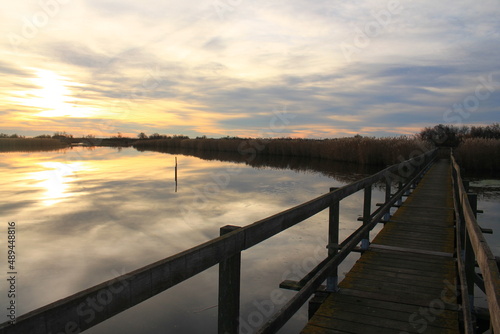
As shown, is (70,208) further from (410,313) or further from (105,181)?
(410,313)

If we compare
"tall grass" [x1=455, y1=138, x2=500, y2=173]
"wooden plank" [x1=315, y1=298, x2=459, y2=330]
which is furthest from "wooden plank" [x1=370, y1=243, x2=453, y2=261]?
"tall grass" [x1=455, y1=138, x2=500, y2=173]

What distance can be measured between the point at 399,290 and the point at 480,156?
103ft

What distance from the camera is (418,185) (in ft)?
54.4

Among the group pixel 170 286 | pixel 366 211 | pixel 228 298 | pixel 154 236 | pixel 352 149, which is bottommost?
pixel 154 236

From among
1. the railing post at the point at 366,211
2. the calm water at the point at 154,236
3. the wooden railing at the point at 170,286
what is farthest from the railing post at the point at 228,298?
the railing post at the point at 366,211

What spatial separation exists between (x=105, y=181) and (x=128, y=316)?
18294mm

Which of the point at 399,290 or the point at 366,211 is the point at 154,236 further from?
the point at 399,290

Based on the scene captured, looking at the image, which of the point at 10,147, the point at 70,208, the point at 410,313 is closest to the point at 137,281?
the point at 410,313

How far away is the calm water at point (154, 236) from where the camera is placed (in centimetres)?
661

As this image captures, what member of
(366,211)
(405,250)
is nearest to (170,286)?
(366,211)

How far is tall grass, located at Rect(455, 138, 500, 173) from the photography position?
99.7 feet

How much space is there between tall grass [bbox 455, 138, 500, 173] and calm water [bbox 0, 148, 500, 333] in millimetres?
9380

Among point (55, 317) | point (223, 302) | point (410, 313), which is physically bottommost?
point (410, 313)

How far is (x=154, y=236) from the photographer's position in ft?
36.2
